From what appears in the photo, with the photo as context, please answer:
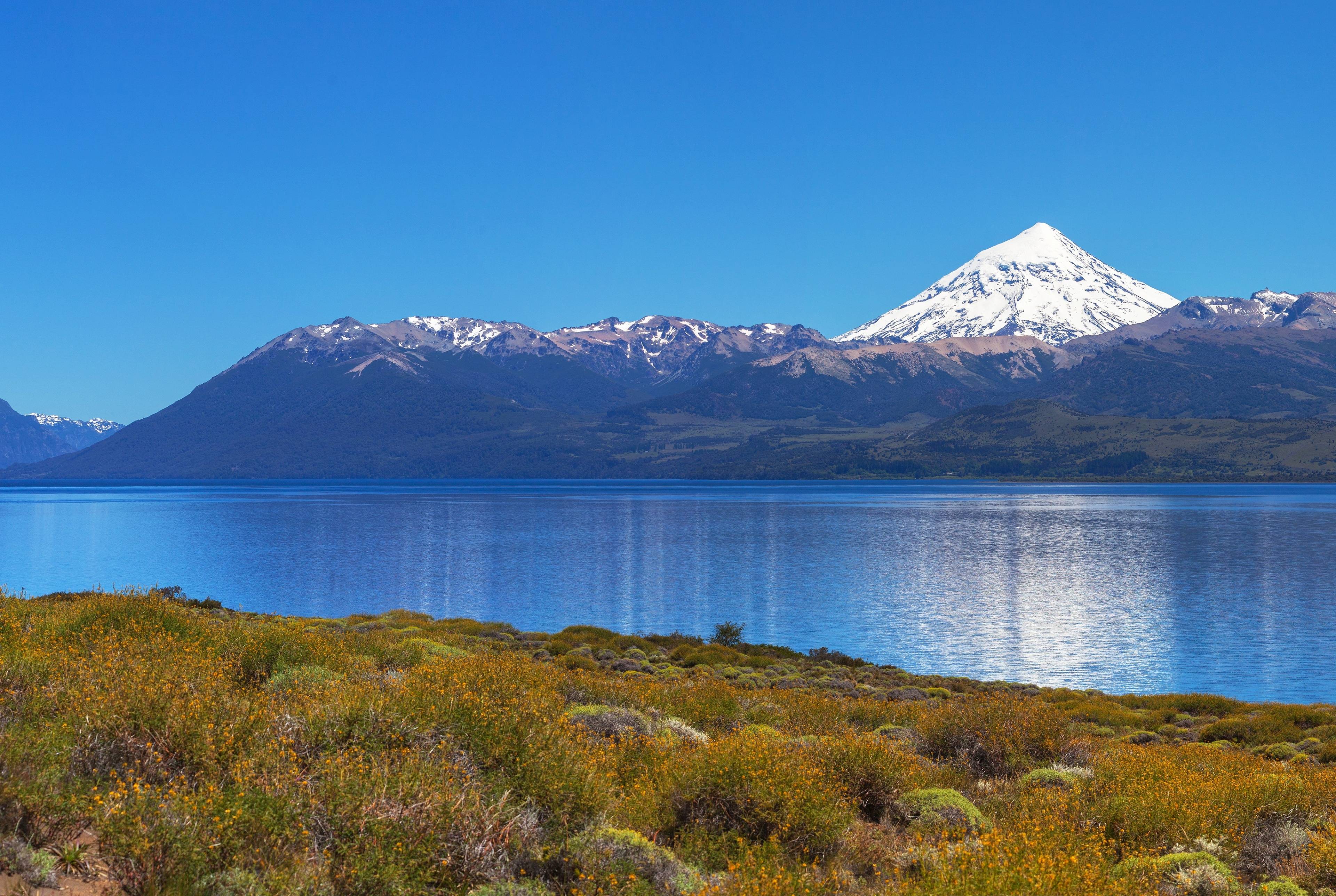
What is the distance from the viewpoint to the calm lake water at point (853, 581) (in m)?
52.0

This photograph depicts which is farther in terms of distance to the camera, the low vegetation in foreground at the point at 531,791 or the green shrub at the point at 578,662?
the green shrub at the point at 578,662

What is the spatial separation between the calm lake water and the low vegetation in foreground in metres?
32.3

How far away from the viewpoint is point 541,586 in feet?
256

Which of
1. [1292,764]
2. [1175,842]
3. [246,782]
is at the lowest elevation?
[1292,764]

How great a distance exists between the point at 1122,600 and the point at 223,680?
2930 inches

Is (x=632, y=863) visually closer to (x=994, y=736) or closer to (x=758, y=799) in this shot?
(x=758, y=799)

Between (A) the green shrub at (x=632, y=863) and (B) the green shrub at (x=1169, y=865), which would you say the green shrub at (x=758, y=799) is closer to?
(A) the green shrub at (x=632, y=863)

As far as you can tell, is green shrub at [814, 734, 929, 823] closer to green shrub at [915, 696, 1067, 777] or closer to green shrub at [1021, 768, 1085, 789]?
green shrub at [1021, 768, 1085, 789]

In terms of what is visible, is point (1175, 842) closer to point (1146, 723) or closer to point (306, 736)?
point (306, 736)

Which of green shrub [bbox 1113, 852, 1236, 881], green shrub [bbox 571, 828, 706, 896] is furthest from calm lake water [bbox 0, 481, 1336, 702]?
green shrub [bbox 571, 828, 706, 896]

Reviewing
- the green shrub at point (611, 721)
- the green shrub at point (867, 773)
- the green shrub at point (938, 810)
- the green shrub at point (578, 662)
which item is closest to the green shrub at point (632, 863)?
the green shrub at point (867, 773)

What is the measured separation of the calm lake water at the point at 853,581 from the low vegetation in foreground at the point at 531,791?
106 ft

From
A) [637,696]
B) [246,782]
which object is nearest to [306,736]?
[246,782]

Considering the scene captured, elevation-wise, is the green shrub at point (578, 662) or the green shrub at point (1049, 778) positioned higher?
the green shrub at point (1049, 778)
